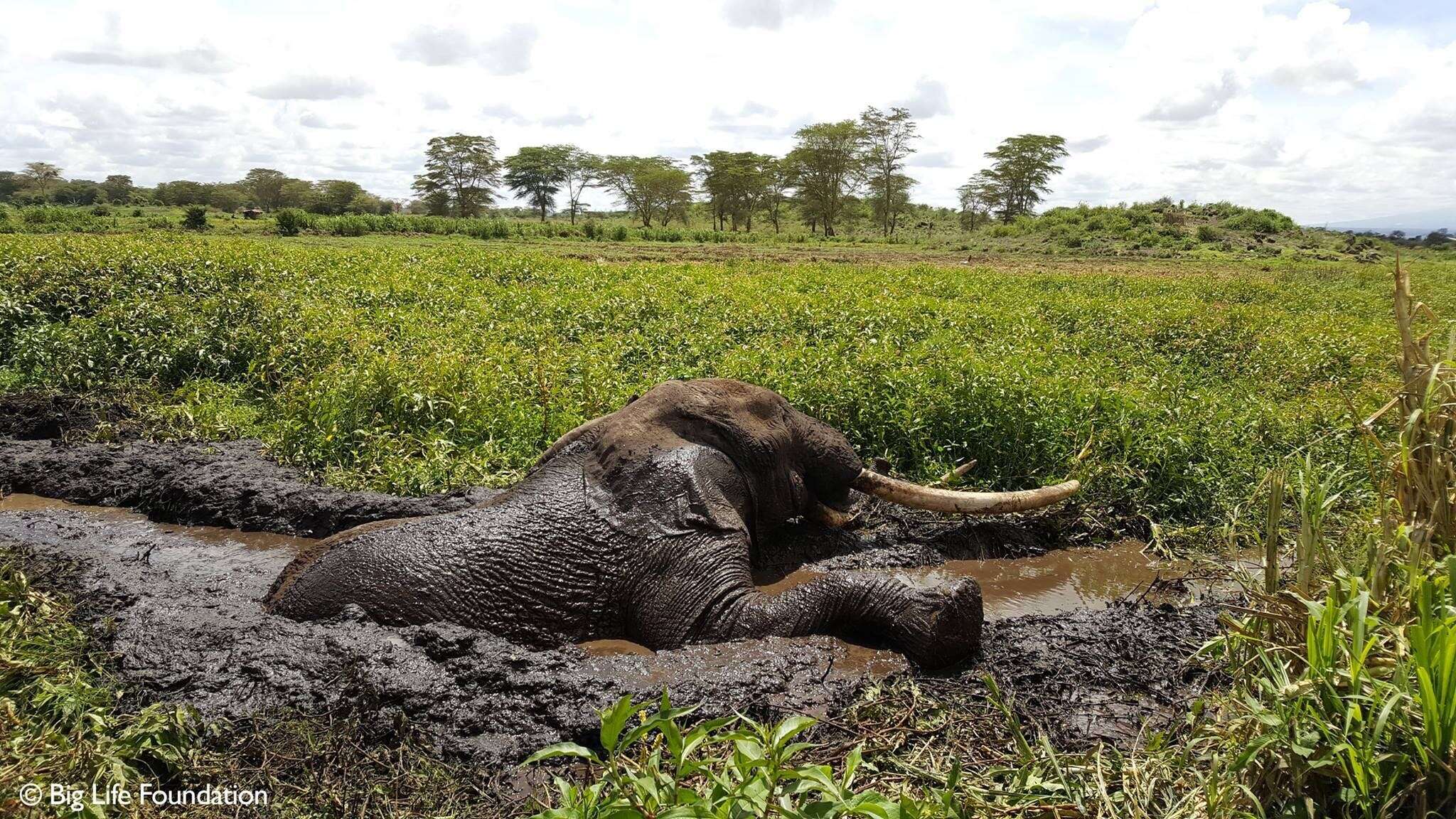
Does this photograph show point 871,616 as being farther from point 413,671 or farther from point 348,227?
point 348,227

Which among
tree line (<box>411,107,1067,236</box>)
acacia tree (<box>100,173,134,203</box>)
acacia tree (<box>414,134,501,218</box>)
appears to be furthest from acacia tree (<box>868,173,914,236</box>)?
acacia tree (<box>100,173,134,203</box>)

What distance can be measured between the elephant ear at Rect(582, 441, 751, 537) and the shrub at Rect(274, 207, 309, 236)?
32361 millimetres

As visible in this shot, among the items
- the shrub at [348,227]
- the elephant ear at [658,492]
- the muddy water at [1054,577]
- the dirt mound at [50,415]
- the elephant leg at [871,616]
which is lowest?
the muddy water at [1054,577]

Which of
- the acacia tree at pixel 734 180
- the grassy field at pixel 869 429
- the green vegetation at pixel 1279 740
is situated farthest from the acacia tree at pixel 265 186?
the green vegetation at pixel 1279 740

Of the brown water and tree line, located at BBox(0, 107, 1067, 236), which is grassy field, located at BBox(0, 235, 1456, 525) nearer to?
the brown water

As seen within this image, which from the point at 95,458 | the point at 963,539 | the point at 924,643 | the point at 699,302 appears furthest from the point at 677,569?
the point at 699,302

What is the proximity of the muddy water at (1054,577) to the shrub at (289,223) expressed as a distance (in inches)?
1288

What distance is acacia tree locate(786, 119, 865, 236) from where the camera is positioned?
52.6 metres

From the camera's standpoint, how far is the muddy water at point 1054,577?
5.05 m

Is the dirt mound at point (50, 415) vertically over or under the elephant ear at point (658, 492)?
under

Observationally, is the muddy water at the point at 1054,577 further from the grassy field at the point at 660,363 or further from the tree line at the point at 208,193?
the tree line at the point at 208,193

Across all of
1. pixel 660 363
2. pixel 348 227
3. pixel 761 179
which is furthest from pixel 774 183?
pixel 660 363

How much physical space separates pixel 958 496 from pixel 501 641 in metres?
2.75

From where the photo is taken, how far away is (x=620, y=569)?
411cm
